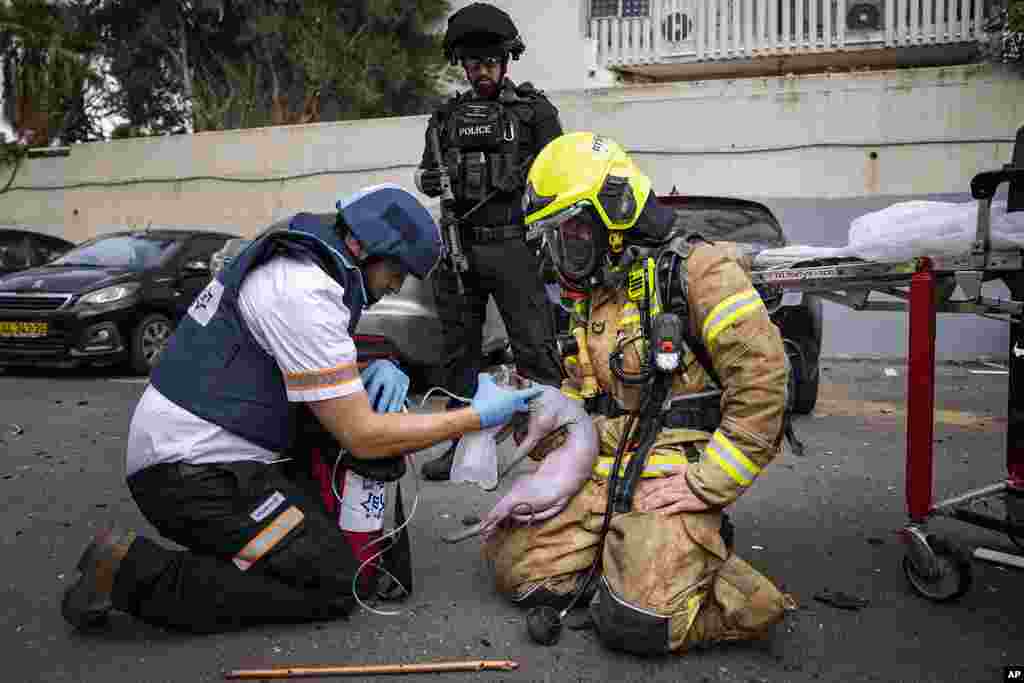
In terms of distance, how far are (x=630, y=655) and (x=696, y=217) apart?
4.31m

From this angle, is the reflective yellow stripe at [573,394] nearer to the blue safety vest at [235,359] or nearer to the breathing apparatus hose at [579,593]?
the breathing apparatus hose at [579,593]

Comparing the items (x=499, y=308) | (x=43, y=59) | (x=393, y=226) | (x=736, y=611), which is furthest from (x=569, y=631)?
(x=43, y=59)

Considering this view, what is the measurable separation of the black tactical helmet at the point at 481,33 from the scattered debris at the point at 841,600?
3.09m

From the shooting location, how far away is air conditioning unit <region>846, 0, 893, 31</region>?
1331cm

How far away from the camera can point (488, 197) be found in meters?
5.18

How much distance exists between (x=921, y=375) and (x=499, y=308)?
2412 millimetres

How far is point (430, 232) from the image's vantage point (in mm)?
3188

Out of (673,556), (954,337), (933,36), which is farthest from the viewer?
(933,36)

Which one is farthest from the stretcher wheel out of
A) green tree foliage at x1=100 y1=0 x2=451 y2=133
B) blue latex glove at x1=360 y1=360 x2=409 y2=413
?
green tree foliage at x1=100 y1=0 x2=451 y2=133

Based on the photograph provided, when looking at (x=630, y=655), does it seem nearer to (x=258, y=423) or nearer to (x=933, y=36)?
(x=258, y=423)

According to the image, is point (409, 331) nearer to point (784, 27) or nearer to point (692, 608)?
point (692, 608)

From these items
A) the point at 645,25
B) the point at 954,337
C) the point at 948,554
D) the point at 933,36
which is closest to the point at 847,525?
the point at 948,554

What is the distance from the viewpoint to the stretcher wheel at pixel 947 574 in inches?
130

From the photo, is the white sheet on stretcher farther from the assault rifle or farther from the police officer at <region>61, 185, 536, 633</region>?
the assault rifle
